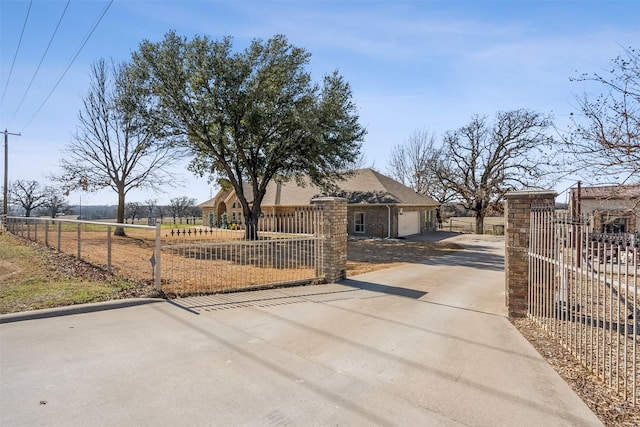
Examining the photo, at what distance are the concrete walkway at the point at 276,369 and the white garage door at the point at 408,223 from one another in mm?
18324

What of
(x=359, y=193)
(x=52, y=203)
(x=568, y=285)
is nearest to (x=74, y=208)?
(x=52, y=203)

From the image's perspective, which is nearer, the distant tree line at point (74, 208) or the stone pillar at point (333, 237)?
the stone pillar at point (333, 237)

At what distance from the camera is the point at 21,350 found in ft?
13.5

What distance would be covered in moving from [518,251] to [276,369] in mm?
4707

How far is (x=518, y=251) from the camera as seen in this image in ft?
20.0

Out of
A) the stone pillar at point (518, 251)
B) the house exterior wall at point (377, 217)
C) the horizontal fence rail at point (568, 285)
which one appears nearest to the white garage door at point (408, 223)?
the house exterior wall at point (377, 217)

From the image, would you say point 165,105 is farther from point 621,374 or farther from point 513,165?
point 513,165

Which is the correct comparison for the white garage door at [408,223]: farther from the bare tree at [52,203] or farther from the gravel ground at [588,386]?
the bare tree at [52,203]

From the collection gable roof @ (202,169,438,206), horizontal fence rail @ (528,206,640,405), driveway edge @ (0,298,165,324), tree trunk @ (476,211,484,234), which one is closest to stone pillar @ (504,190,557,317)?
horizontal fence rail @ (528,206,640,405)

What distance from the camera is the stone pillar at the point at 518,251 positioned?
6.03 meters

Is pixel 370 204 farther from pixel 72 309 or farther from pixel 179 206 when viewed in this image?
pixel 179 206

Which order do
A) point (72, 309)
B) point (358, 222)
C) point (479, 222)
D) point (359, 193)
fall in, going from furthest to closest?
point (479, 222) < point (359, 193) < point (358, 222) < point (72, 309)

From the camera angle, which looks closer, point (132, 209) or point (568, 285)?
point (568, 285)

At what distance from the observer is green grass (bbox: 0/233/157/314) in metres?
5.77
